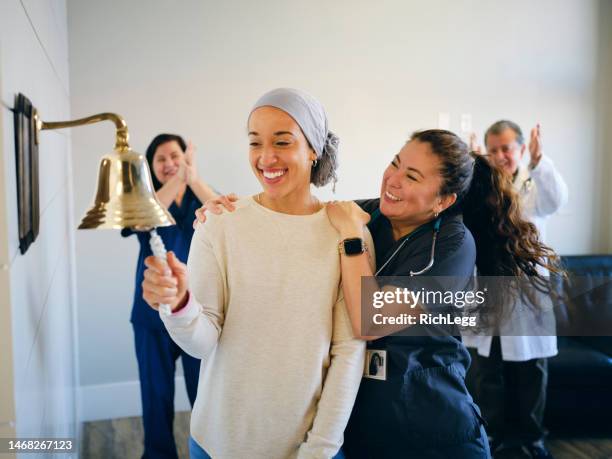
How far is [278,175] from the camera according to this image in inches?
51.3

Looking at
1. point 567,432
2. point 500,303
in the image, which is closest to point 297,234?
point 500,303

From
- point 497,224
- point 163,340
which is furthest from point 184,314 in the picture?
point 163,340

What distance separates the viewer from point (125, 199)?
894 millimetres

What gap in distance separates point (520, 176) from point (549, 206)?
0.23m

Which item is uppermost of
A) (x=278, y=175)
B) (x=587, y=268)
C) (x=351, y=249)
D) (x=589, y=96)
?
(x=589, y=96)

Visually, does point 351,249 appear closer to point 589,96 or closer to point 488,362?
point 488,362

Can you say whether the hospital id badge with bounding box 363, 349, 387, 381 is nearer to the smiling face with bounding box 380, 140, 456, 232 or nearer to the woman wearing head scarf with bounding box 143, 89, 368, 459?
the woman wearing head scarf with bounding box 143, 89, 368, 459

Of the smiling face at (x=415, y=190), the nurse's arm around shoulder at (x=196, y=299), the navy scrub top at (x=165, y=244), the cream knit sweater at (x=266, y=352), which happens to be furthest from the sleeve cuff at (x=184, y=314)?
the navy scrub top at (x=165, y=244)

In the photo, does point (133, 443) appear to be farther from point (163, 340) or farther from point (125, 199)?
point (125, 199)

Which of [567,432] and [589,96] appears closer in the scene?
[567,432]

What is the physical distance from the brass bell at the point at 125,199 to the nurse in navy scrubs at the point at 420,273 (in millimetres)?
513

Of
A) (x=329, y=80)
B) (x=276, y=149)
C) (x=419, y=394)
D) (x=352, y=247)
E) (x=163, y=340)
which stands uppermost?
(x=329, y=80)

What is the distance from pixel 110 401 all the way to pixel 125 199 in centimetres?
258

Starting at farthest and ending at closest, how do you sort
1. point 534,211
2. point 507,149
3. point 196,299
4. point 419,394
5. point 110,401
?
point 110,401 → point 534,211 → point 507,149 → point 419,394 → point 196,299
